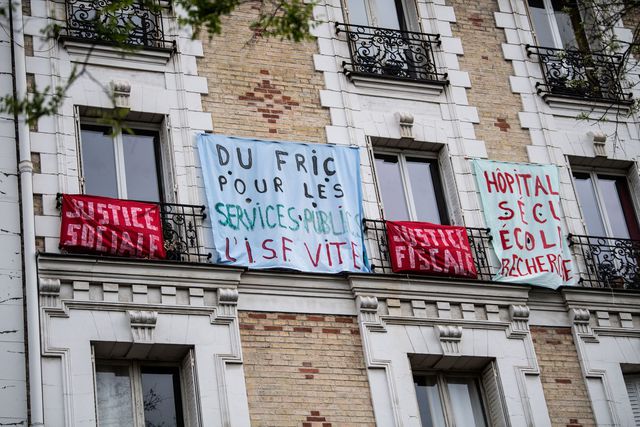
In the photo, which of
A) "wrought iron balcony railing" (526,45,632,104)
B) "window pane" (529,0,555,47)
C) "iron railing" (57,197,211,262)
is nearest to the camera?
"iron railing" (57,197,211,262)

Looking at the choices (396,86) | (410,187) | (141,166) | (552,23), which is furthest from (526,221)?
(141,166)

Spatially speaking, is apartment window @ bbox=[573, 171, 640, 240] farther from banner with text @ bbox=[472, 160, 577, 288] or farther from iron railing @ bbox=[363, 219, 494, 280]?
iron railing @ bbox=[363, 219, 494, 280]

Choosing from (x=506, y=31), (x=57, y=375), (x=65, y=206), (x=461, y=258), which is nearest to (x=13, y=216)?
(x=65, y=206)

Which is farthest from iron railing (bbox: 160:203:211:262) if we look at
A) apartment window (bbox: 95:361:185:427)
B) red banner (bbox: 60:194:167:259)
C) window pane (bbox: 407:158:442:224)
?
window pane (bbox: 407:158:442:224)

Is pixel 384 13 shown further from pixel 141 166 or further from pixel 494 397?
pixel 494 397

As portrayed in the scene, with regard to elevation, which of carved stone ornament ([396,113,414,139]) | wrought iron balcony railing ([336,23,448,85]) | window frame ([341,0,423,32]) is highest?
window frame ([341,0,423,32])

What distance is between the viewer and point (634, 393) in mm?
18297

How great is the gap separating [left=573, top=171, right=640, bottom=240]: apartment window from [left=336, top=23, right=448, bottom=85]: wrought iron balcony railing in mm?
2731

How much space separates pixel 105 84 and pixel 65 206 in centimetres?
217

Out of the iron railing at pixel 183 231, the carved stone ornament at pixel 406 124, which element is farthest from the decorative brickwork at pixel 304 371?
the carved stone ornament at pixel 406 124

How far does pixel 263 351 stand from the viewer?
16281mm

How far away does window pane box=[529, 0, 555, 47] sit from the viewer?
21.3 m

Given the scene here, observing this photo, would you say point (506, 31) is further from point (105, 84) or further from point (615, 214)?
point (105, 84)

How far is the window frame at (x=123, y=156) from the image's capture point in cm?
1703
